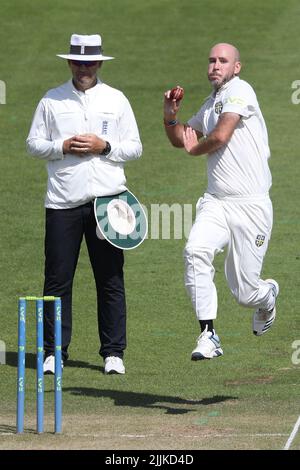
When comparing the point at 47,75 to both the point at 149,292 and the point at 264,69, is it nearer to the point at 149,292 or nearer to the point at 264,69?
the point at 264,69

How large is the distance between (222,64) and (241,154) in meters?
0.66

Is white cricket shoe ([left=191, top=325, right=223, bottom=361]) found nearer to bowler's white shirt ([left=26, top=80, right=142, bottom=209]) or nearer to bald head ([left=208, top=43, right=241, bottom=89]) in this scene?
bowler's white shirt ([left=26, top=80, right=142, bottom=209])

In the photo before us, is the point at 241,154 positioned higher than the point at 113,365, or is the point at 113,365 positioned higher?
the point at 241,154

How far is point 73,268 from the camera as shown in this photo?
10.7 m

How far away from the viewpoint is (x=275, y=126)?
1936 cm

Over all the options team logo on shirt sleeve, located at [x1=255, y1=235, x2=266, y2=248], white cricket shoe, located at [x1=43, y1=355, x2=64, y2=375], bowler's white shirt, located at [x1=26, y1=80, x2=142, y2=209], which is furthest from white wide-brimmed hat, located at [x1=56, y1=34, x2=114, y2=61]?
white cricket shoe, located at [x1=43, y1=355, x2=64, y2=375]

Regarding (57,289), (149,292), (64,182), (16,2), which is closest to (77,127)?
(64,182)

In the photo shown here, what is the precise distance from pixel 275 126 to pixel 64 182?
9.23 meters

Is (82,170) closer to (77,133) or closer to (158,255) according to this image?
(77,133)

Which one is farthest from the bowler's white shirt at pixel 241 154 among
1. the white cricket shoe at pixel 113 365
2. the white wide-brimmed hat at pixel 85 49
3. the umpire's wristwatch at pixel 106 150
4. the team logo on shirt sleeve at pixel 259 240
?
the white cricket shoe at pixel 113 365

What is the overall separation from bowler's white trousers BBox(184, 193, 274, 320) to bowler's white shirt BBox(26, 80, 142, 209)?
0.97 metres

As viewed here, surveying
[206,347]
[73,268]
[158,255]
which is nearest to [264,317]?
[206,347]

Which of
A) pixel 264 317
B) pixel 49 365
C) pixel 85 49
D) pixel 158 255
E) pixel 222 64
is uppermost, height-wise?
pixel 85 49

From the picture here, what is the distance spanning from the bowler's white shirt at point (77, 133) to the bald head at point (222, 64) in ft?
3.55
